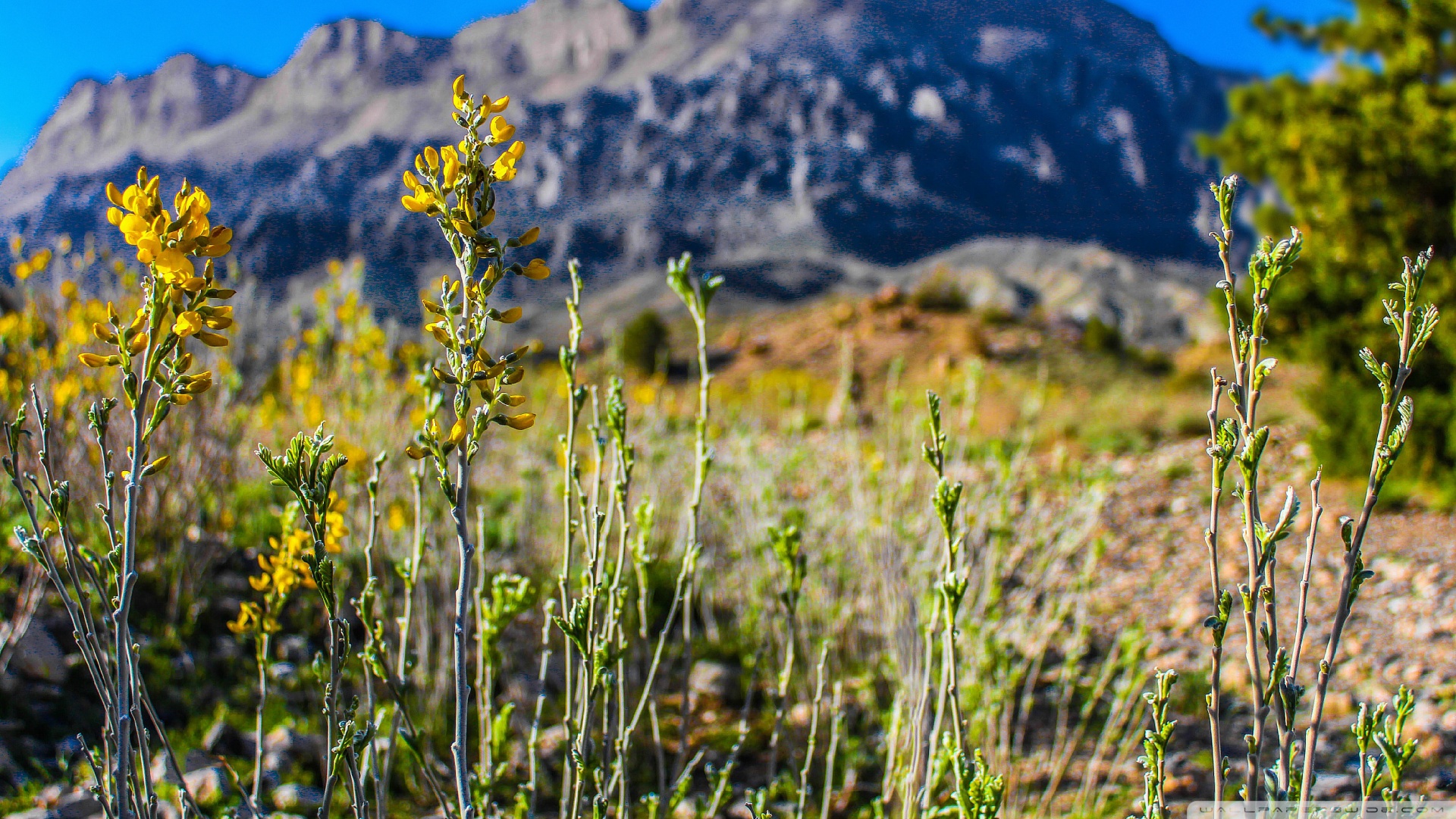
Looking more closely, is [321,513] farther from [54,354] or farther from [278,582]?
[54,354]

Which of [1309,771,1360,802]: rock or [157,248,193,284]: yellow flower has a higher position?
[157,248,193,284]: yellow flower

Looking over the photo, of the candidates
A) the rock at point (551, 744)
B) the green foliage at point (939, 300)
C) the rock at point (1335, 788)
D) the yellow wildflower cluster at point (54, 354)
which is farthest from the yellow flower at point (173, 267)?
the green foliage at point (939, 300)

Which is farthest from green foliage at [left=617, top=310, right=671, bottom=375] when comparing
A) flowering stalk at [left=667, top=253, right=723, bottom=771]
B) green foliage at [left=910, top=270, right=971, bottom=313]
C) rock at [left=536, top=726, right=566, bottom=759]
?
flowering stalk at [left=667, top=253, right=723, bottom=771]

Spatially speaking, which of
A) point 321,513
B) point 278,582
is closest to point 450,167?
point 321,513

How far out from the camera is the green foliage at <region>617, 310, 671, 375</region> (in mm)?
17859

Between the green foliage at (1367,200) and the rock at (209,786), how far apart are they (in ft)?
21.8

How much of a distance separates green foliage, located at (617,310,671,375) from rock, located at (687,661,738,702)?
14.6m

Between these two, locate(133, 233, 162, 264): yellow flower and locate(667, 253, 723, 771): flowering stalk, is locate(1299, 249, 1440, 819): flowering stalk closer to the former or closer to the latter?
locate(667, 253, 723, 771): flowering stalk

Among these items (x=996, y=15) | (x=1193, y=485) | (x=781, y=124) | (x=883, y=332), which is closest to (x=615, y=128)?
(x=781, y=124)

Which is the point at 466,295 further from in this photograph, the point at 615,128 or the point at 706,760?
the point at 615,128

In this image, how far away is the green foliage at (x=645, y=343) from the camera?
17.9 meters

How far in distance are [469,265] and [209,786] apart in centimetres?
176

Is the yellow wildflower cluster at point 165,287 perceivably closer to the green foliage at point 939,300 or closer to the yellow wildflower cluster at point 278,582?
the yellow wildflower cluster at point 278,582

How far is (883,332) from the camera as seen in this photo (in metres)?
17.3
